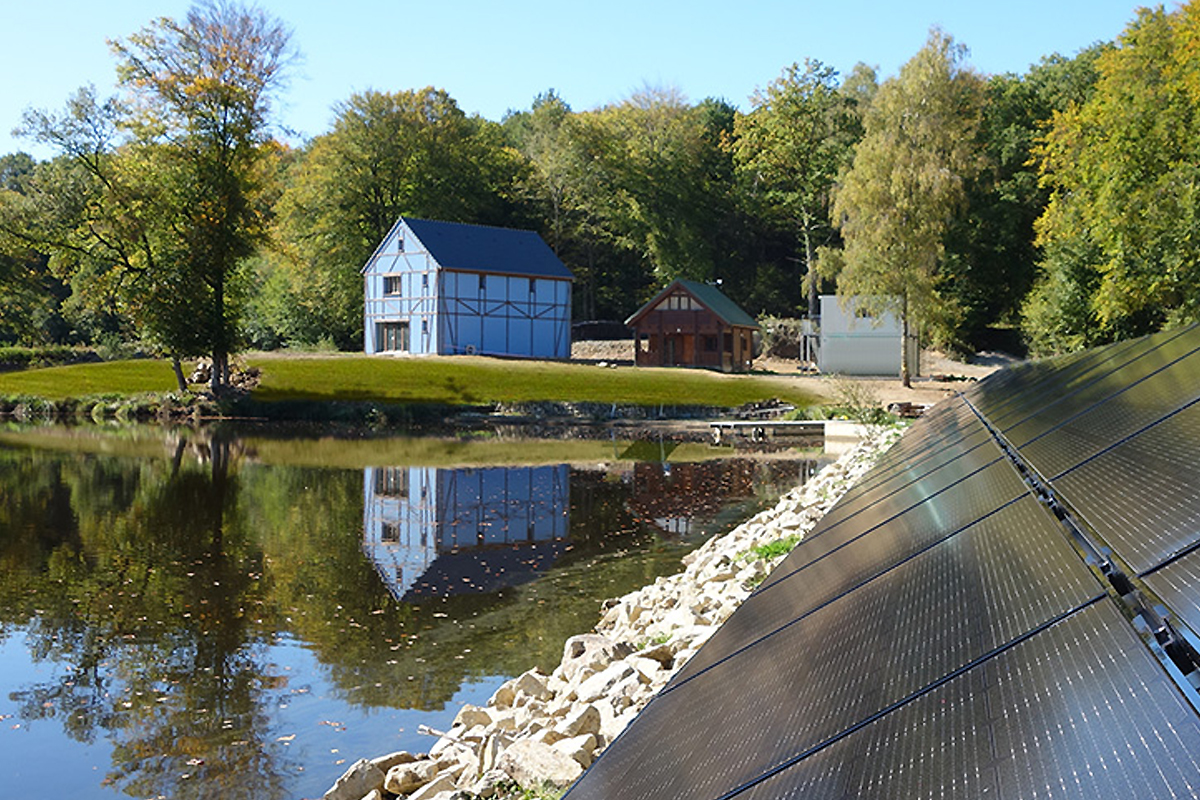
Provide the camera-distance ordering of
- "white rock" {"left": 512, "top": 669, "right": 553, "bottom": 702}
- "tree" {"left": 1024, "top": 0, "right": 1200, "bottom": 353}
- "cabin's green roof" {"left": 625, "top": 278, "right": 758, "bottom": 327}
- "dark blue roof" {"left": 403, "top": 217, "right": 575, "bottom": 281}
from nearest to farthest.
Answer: "white rock" {"left": 512, "top": 669, "right": 553, "bottom": 702} < "tree" {"left": 1024, "top": 0, "right": 1200, "bottom": 353} < "dark blue roof" {"left": 403, "top": 217, "right": 575, "bottom": 281} < "cabin's green roof" {"left": 625, "top": 278, "right": 758, "bottom": 327}

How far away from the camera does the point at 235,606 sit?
34.6 feet

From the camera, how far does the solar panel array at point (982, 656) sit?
5.78ft

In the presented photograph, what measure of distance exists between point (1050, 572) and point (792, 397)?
124ft

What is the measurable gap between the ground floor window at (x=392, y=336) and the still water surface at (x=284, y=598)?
30184 millimetres

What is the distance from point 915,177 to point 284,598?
108 ft

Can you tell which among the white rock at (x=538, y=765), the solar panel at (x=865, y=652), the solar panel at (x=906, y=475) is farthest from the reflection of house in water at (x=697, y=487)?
the solar panel at (x=865, y=652)

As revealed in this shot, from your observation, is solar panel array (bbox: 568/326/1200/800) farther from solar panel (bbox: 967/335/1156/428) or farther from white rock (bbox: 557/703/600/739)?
solar panel (bbox: 967/335/1156/428)

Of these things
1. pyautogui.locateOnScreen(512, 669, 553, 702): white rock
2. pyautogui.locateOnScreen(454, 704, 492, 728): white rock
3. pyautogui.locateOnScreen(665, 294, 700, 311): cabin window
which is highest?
pyautogui.locateOnScreen(665, 294, 700, 311): cabin window

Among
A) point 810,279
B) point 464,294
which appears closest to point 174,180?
point 464,294

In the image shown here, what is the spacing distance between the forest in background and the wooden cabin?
4.84 m

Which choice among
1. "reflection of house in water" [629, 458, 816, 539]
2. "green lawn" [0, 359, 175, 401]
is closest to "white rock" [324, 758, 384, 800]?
"reflection of house in water" [629, 458, 816, 539]

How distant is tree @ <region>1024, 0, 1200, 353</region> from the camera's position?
2933 centimetres

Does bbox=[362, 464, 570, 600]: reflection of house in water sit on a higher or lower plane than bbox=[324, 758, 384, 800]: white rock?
lower

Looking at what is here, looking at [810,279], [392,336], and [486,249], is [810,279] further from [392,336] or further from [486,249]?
[392,336]
